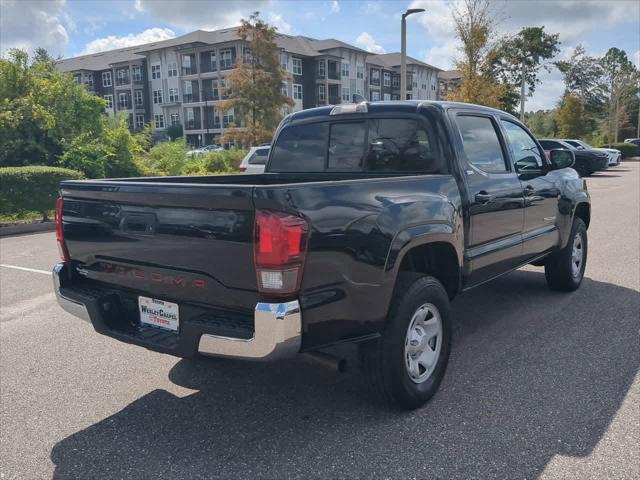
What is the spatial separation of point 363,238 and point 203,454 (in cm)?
145

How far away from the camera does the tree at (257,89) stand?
31734mm

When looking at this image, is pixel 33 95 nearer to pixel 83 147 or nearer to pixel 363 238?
pixel 83 147

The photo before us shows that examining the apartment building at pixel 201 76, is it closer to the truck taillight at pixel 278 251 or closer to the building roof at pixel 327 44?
the building roof at pixel 327 44

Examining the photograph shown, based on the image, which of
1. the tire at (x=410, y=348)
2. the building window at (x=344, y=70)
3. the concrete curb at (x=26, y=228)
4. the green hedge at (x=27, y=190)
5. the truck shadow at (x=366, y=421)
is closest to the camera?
the truck shadow at (x=366, y=421)

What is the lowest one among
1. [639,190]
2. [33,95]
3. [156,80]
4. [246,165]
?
[639,190]

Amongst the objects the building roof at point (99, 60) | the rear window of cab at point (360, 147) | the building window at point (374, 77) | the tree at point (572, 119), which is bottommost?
the rear window of cab at point (360, 147)

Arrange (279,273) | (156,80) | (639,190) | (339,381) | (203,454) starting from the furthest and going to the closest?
(156,80)
(639,190)
(339,381)
(203,454)
(279,273)

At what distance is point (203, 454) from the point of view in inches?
118

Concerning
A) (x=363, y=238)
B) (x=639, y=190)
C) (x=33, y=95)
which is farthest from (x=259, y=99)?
(x=363, y=238)

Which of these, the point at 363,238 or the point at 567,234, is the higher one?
the point at 363,238

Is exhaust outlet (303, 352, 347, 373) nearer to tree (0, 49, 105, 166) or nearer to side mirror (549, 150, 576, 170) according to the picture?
side mirror (549, 150, 576, 170)

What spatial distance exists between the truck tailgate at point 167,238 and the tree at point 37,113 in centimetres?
1433

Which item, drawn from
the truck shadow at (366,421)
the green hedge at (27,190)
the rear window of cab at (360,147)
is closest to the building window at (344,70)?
the green hedge at (27,190)

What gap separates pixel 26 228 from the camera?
40.0 ft
